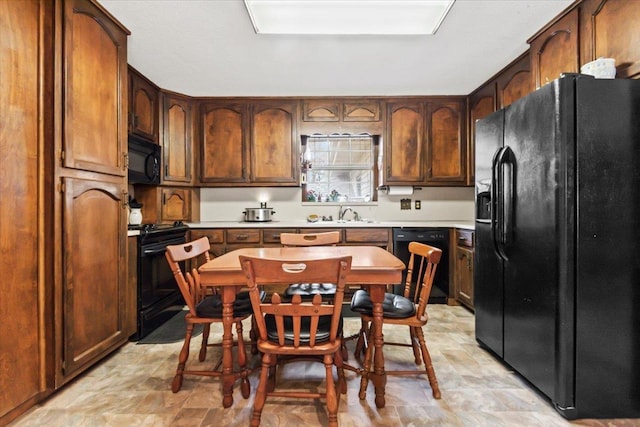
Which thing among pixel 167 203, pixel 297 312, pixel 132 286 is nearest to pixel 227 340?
pixel 297 312

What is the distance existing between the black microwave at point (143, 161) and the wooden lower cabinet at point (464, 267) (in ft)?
10.6

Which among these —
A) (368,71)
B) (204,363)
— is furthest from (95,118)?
(368,71)

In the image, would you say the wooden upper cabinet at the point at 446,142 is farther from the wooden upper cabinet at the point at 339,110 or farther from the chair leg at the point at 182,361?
the chair leg at the point at 182,361

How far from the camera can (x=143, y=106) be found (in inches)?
119

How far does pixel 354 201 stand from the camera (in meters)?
3.96

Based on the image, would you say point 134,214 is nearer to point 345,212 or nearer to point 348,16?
point 345,212

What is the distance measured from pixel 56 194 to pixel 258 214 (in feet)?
6.98

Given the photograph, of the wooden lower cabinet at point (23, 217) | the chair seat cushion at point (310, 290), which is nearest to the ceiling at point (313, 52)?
the wooden lower cabinet at point (23, 217)

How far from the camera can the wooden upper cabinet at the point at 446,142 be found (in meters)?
3.59

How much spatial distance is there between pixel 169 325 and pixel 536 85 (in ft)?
12.2

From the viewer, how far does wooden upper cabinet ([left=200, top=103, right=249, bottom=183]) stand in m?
3.63

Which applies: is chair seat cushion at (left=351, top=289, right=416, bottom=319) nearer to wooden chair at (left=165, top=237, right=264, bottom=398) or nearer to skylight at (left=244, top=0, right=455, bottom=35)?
wooden chair at (left=165, top=237, right=264, bottom=398)

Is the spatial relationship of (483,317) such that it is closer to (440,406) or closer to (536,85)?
(440,406)

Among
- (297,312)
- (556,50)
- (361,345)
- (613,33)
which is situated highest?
(556,50)
